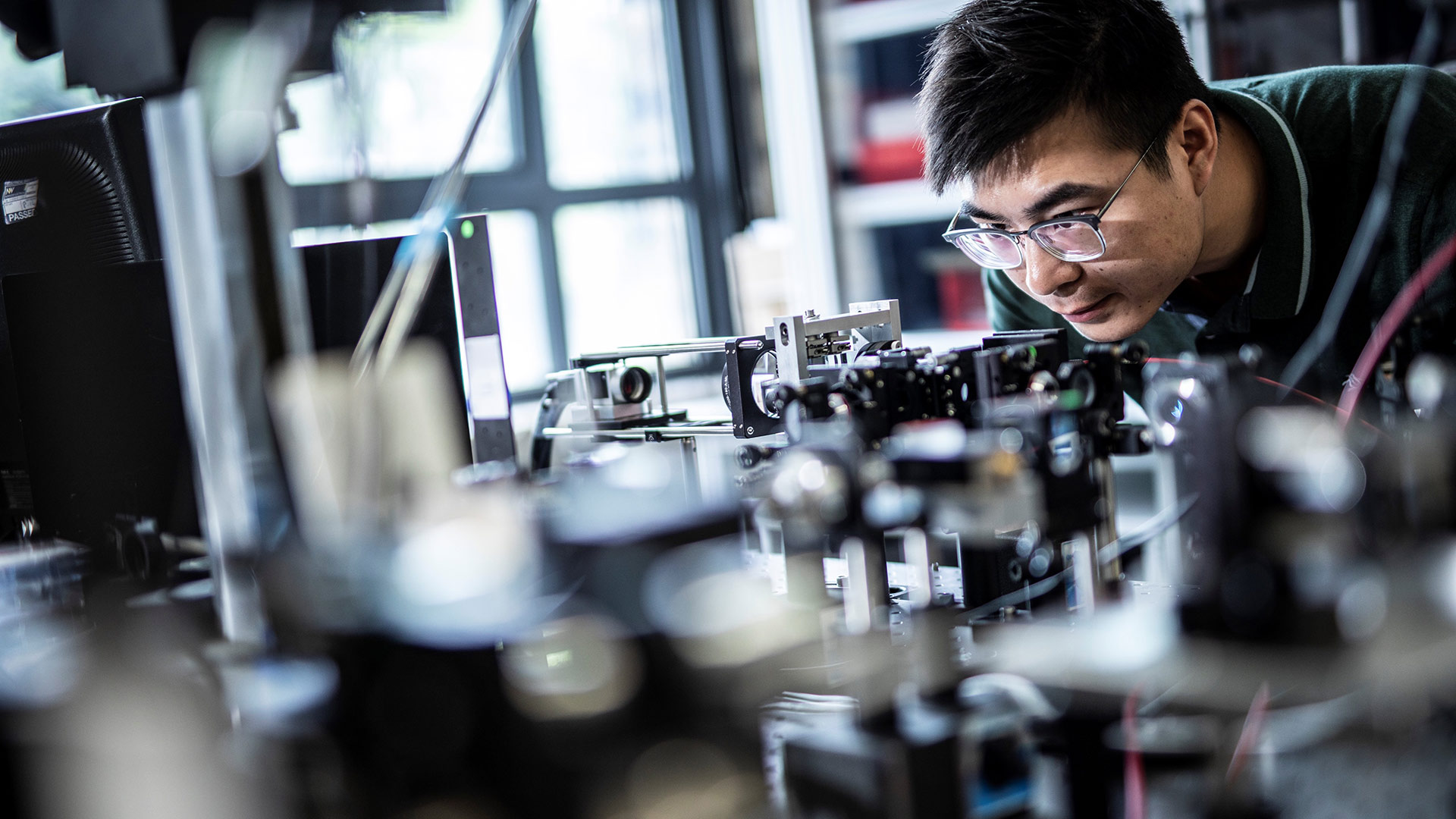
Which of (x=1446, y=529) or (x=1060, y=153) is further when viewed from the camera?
(x=1060, y=153)

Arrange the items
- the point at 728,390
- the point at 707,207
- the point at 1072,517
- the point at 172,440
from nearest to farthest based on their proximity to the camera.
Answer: the point at 1072,517
the point at 172,440
the point at 728,390
the point at 707,207

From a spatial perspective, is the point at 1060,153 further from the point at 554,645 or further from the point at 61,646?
the point at 61,646

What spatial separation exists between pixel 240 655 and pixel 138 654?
7 cm

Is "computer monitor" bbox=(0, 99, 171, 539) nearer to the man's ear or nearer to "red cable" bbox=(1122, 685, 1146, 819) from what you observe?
"red cable" bbox=(1122, 685, 1146, 819)

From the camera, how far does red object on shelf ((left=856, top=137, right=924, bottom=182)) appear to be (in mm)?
4023

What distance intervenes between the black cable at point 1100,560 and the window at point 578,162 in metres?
2.56

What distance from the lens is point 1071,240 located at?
→ 1355mm

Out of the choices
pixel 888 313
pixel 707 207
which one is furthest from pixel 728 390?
pixel 707 207

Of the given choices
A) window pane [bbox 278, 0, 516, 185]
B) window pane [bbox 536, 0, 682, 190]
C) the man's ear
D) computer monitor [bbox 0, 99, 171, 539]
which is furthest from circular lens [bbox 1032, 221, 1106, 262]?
window pane [bbox 536, 0, 682, 190]

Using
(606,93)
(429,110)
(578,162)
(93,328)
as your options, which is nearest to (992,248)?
(93,328)

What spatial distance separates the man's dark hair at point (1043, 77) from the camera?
131cm

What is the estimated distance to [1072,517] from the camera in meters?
0.72

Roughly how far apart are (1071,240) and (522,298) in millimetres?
2692

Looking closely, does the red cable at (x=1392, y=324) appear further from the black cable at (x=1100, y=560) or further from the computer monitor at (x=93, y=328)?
the computer monitor at (x=93, y=328)
